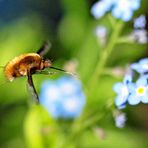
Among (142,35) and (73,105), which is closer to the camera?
(142,35)

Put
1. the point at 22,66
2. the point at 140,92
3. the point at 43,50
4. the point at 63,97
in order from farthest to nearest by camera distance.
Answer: the point at 63,97 → the point at 43,50 → the point at 140,92 → the point at 22,66

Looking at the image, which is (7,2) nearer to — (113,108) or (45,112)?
(45,112)

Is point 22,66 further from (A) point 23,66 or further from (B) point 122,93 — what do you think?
(B) point 122,93

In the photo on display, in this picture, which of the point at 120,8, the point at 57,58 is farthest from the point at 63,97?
the point at 120,8

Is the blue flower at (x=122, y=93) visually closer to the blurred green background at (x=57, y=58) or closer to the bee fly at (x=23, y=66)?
the bee fly at (x=23, y=66)

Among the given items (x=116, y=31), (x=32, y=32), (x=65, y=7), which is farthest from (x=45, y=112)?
(x=65, y=7)

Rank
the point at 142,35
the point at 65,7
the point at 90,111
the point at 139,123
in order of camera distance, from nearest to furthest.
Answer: the point at 142,35
the point at 90,111
the point at 139,123
the point at 65,7

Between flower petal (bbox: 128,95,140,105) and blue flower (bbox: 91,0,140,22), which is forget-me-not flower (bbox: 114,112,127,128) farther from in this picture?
blue flower (bbox: 91,0,140,22)
